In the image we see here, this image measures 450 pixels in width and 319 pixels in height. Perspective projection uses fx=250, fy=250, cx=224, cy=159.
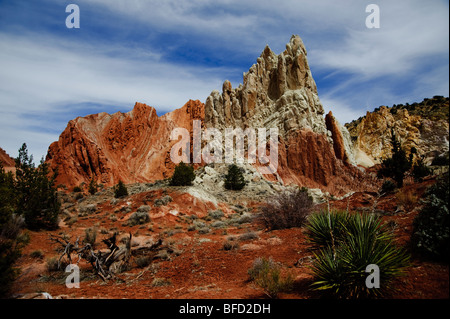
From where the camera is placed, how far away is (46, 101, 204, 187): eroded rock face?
158 feet

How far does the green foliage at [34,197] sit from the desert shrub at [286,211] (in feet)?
43.8

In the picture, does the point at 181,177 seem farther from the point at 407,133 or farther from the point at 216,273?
the point at 407,133

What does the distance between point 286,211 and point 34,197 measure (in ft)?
49.4

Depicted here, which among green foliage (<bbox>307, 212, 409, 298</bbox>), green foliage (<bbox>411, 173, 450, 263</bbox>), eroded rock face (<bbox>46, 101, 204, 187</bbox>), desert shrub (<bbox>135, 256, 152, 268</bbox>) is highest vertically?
eroded rock face (<bbox>46, 101, 204, 187</bbox>)

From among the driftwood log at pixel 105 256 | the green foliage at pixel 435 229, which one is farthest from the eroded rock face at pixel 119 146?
the green foliage at pixel 435 229

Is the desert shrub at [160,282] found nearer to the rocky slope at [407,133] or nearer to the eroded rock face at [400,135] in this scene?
the rocky slope at [407,133]

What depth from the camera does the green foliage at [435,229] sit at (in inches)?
177

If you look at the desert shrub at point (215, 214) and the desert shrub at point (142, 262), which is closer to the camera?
the desert shrub at point (142, 262)

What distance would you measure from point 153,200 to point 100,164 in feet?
103

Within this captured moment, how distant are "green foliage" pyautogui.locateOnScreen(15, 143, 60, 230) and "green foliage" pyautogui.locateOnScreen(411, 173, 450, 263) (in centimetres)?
1809

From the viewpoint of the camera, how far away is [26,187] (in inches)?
621

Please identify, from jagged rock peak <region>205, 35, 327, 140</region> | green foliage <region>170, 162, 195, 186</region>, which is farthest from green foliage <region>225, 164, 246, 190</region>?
jagged rock peak <region>205, 35, 327, 140</region>

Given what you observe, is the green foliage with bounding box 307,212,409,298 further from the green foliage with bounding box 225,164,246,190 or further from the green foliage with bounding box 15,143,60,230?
the green foliage with bounding box 225,164,246,190

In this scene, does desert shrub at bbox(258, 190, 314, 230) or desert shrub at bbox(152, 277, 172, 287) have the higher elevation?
desert shrub at bbox(258, 190, 314, 230)
